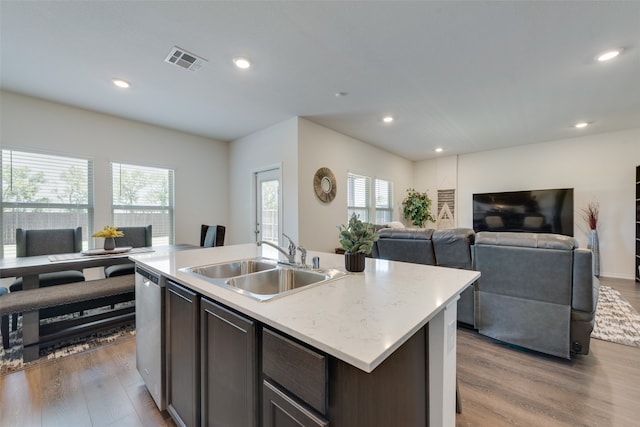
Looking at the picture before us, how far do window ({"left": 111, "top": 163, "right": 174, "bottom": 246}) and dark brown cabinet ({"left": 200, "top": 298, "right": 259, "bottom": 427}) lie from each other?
376 cm

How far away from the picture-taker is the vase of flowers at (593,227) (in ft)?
15.0

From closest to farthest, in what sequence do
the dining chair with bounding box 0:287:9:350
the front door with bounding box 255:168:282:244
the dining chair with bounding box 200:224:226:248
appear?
1. the dining chair with bounding box 0:287:9:350
2. the dining chair with bounding box 200:224:226:248
3. the front door with bounding box 255:168:282:244

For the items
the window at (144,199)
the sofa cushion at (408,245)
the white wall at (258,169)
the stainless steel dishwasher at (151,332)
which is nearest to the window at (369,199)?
the white wall at (258,169)

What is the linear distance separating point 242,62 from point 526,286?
326 cm

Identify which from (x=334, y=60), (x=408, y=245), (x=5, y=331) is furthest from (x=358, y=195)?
(x=5, y=331)

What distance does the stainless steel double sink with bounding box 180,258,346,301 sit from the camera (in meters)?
1.46

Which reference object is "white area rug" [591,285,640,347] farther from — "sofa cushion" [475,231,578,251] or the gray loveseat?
"sofa cushion" [475,231,578,251]

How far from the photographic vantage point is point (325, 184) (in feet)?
14.4

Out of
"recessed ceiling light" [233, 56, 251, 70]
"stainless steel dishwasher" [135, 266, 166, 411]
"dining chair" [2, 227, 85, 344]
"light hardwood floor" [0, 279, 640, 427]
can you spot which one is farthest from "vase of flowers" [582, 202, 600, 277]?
"dining chair" [2, 227, 85, 344]

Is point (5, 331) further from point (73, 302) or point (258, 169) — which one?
point (258, 169)

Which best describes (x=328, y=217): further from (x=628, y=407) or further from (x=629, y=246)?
(x=629, y=246)

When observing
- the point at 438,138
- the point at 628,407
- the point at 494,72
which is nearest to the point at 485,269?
the point at 628,407

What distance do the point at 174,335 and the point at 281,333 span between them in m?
0.92

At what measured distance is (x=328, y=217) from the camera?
4457 mm
